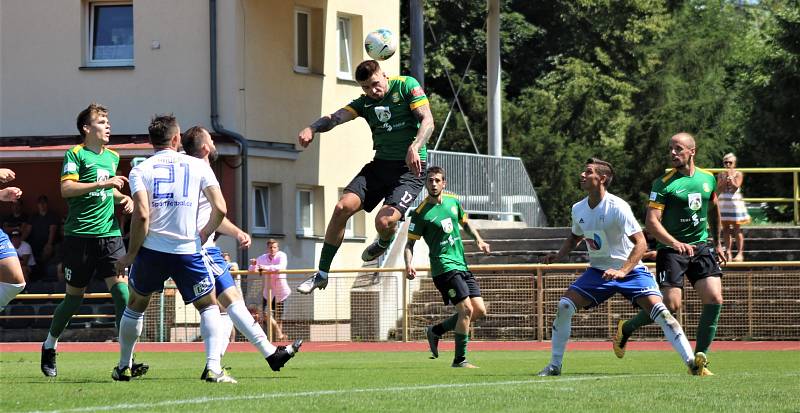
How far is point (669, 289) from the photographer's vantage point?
13578mm

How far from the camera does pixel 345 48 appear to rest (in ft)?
106

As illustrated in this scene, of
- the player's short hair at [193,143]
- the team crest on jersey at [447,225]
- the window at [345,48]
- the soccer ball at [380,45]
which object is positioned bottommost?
the team crest on jersey at [447,225]

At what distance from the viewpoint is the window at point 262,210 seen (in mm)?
30416

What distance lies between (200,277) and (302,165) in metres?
19.9

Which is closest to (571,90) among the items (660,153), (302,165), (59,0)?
(660,153)

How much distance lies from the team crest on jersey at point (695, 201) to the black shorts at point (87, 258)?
17.0 ft

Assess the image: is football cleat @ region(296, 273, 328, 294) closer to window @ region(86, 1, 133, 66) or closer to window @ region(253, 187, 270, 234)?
window @ region(253, 187, 270, 234)

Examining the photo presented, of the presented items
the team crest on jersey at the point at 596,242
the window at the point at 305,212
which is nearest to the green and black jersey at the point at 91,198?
the team crest on jersey at the point at 596,242

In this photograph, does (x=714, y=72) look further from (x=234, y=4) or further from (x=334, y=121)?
(x=334, y=121)

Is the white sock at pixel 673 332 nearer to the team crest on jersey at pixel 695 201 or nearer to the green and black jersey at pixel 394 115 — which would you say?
the team crest on jersey at pixel 695 201

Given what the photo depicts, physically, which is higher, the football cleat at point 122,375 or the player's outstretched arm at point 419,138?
the player's outstretched arm at point 419,138

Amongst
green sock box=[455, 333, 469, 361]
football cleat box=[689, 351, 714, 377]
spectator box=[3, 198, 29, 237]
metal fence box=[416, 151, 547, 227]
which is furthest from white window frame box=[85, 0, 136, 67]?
football cleat box=[689, 351, 714, 377]

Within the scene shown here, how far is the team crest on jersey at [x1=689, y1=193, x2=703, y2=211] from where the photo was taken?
13.6 m

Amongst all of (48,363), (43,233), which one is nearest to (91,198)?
(48,363)
